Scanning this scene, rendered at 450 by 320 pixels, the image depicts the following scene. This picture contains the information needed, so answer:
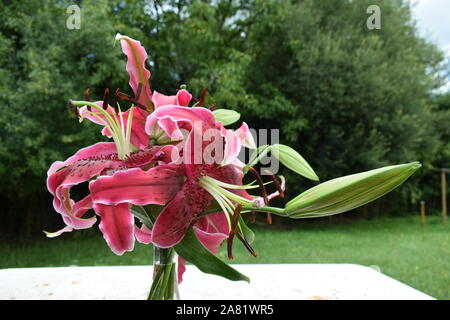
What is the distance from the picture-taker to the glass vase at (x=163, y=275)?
1.12 feet

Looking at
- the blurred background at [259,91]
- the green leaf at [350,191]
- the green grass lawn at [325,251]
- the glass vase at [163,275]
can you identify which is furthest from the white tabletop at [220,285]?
the blurred background at [259,91]

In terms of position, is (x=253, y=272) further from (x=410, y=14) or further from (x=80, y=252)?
(x=410, y=14)

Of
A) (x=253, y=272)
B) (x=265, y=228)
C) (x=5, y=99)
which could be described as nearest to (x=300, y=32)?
(x=265, y=228)

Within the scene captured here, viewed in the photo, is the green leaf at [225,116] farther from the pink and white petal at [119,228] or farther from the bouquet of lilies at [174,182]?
the pink and white petal at [119,228]

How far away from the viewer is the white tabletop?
694 millimetres

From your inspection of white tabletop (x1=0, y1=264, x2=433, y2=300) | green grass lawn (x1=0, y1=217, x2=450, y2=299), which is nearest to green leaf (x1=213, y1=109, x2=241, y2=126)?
white tabletop (x1=0, y1=264, x2=433, y2=300)

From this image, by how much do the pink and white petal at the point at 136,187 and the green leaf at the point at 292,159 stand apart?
84 millimetres

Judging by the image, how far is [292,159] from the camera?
0.33m

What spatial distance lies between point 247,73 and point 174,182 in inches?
174

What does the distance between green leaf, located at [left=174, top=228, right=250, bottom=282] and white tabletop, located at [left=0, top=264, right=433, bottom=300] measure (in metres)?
0.36

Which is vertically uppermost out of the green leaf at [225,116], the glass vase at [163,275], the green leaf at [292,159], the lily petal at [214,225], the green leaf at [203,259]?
the green leaf at [225,116]

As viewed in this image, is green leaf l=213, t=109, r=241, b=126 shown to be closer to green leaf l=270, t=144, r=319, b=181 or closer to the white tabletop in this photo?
green leaf l=270, t=144, r=319, b=181
